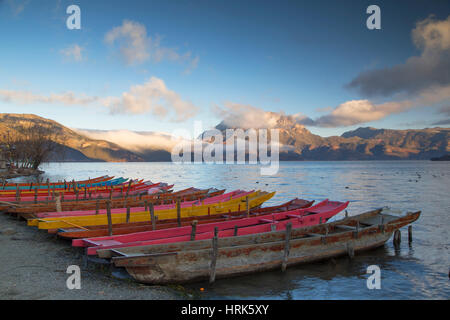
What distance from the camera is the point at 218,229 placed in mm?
12094

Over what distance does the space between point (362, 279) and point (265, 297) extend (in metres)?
4.31

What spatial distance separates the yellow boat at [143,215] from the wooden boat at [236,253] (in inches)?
180

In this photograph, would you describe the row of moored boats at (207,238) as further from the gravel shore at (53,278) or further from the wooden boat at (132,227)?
the gravel shore at (53,278)

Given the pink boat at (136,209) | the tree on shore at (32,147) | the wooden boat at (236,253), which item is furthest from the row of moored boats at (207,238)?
the tree on shore at (32,147)

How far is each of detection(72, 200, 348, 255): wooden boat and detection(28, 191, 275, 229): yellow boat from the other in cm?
277

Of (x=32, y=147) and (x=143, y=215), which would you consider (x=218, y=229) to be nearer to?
(x=143, y=215)

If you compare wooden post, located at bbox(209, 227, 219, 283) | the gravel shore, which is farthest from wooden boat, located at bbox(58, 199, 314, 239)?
wooden post, located at bbox(209, 227, 219, 283)

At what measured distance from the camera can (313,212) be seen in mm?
16766

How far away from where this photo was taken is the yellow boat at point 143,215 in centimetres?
1250

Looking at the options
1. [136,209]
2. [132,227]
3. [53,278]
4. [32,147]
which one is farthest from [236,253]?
[32,147]

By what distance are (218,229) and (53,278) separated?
5.77 meters
